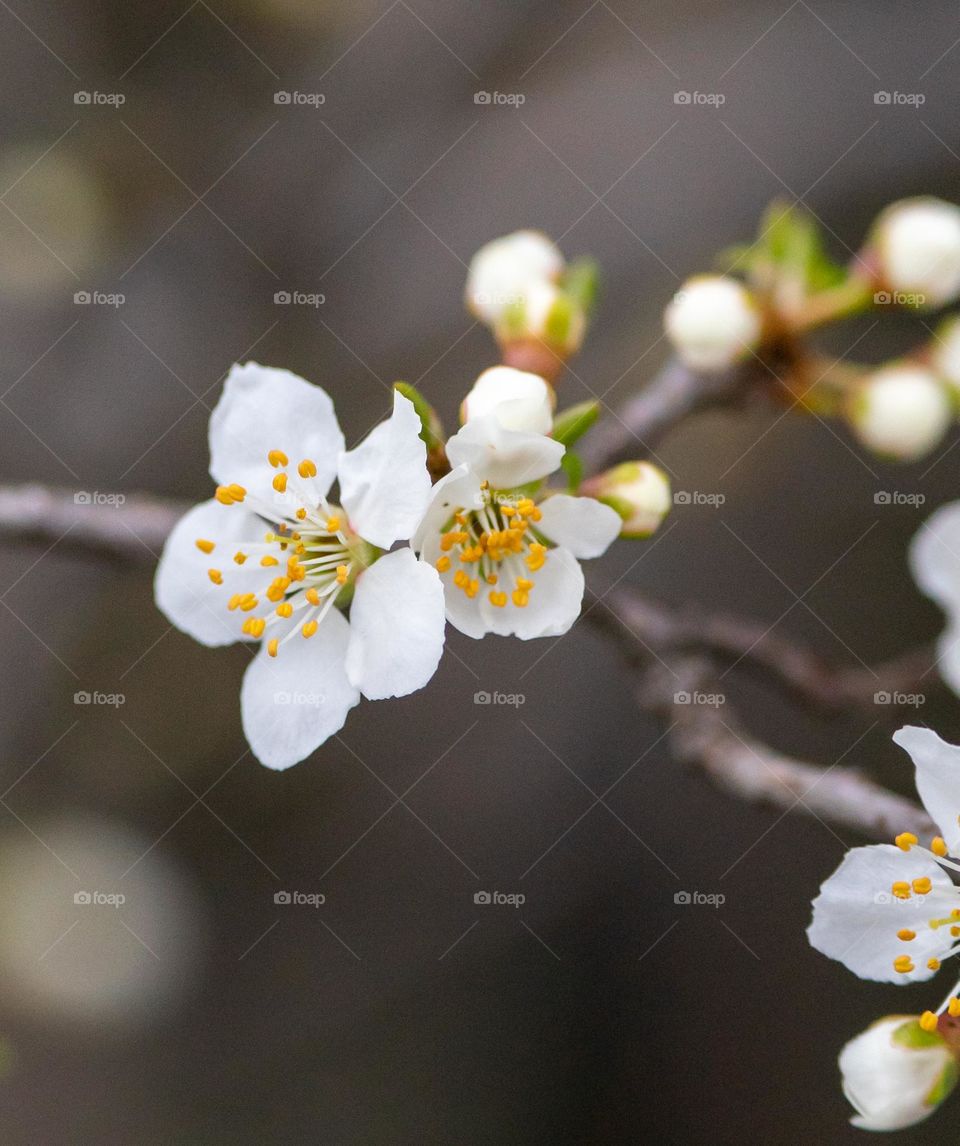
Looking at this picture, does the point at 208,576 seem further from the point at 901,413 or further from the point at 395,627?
the point at 901,413

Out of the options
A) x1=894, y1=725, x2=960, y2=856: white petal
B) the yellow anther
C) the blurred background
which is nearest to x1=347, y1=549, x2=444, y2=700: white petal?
x1=894, y1=725, x2=960, y2=856: white petal

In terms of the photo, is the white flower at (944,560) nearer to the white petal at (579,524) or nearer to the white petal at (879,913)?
the white petal at (879,913)

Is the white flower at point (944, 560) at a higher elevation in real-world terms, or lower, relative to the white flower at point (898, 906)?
higher

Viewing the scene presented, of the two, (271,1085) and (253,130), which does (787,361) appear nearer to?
(253,130)

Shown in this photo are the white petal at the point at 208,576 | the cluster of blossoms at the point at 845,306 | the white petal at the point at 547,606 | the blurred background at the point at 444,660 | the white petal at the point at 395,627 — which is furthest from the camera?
the blurred background at the point at 444,660

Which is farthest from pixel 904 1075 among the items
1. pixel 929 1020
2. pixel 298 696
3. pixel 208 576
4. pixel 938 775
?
pixel 208 576

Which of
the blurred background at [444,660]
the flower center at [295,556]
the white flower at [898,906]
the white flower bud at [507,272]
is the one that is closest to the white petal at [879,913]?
the white flower at [898,906]
